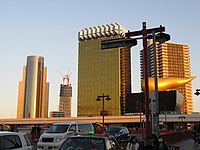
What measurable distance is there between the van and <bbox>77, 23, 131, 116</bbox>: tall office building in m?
143

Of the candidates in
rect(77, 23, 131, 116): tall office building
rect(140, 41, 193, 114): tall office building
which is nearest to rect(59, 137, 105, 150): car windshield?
rect(77, 23, 131, 116): tall office building

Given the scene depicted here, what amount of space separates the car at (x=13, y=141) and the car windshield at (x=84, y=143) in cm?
245

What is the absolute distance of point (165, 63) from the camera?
19525 cm

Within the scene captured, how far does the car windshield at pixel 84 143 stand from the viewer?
7.85 meters

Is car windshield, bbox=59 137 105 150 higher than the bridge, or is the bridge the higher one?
car windshield, bbox=59 137 105 150

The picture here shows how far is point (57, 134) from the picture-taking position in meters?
17.8

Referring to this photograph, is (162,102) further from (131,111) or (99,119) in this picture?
(99,119)

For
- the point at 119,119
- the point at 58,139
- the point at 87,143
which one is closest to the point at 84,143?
the point at 87,143

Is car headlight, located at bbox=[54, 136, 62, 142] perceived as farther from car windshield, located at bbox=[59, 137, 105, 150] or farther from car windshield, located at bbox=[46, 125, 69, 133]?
car windshield, located at bbox=[59, 137, 105, 150]

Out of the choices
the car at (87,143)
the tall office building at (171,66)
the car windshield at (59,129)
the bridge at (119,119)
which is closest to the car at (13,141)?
the car at (87,143)

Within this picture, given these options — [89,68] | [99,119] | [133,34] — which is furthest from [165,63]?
[133,34]

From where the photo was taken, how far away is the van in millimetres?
17078

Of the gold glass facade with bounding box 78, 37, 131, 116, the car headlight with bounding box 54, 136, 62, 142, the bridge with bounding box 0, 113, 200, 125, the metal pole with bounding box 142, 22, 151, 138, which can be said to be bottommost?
the bridge with bounding box 0, 113, 200, 125

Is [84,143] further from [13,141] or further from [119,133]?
[119,133]
